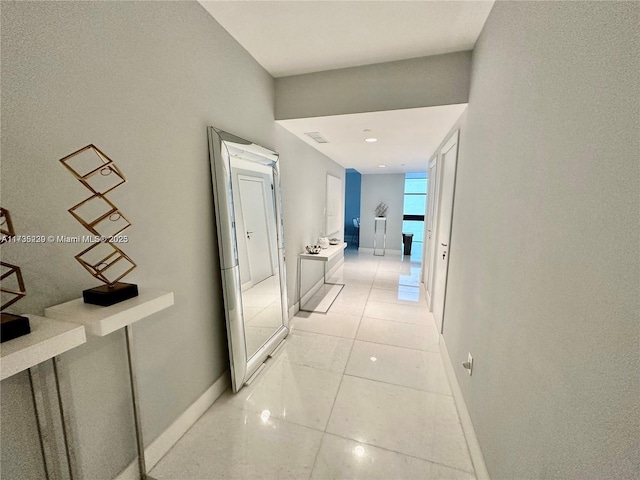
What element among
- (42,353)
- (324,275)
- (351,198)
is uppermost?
(351,198)

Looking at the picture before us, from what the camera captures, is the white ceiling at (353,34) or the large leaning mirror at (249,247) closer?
the white ceiling at (353,34)

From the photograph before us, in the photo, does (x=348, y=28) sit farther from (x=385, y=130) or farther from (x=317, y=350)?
(x=317, y=350)

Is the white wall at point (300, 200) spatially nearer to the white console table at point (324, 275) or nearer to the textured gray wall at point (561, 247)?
the white console table at point (324, 275)

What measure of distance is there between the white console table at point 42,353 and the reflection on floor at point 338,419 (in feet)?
2.22

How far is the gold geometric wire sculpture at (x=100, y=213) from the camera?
42.1 inches

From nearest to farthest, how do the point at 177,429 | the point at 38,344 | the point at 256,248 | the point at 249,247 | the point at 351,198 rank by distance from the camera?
the point at 38,344 → the point at 177,429 → the point at 249,247 → the point at 256,248 → the point at 351,198

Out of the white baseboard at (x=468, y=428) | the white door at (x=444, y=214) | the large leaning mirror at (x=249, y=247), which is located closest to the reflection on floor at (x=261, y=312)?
the large leaning mirror at (x=249, y=247)

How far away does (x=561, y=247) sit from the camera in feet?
2.76

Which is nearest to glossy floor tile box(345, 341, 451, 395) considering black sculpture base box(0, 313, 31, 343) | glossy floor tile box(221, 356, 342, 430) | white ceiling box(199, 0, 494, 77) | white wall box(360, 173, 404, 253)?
glossy floor tile box(221, 356, 342, 430)

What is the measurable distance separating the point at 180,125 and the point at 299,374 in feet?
7.05

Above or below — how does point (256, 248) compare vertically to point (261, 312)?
above

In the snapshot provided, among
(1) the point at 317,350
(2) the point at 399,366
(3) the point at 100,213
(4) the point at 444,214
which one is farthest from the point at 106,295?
(4) the point at 444,214

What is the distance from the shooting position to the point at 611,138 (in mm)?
652

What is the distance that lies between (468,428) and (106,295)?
7.07 feet
